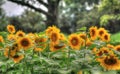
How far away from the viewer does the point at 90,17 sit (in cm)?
3497

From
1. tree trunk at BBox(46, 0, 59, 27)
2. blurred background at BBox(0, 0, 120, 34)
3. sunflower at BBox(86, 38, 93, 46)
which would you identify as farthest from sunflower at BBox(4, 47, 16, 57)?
tree trunk at BBox(46, 0, 59, 27)

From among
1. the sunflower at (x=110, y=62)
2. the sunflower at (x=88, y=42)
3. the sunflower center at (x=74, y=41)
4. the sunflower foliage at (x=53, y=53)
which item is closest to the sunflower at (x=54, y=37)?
the sunflower foliage at (x=53, y=53)

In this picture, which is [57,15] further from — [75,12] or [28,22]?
[75,12]

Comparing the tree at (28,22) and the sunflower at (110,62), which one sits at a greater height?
the sunflower at (110,62)

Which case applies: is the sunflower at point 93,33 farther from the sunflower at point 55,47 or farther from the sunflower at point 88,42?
the sunflower at point 55,47

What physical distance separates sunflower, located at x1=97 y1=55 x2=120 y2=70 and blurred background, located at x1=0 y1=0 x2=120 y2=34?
17.1m

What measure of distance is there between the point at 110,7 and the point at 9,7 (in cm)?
1593

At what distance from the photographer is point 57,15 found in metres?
23.5

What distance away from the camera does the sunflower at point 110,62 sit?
2371mm

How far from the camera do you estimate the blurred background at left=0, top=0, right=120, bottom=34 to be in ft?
76.2

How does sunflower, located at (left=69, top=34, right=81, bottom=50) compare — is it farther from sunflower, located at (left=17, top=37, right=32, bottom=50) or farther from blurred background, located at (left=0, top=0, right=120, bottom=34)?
blurred background, located at (left=0, top=0, right=120, bottom=34)

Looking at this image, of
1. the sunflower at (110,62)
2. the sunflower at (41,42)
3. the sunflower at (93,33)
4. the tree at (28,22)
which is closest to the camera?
the sunflower at (110,62)

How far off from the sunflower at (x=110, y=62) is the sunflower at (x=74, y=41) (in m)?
0.30

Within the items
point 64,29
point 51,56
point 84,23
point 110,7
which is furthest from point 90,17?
point 51,56
